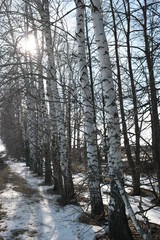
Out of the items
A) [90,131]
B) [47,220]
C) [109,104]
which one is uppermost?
[109,104]

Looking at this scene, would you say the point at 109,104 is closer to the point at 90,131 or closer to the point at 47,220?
the point at 90,131

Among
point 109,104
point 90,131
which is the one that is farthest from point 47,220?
point 109,104

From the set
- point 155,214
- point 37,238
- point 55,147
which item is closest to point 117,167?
point 37,238

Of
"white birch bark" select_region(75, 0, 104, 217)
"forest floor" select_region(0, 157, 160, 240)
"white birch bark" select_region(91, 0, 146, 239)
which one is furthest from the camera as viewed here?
"white birch bark" select_region(75, 0, 104, 217)

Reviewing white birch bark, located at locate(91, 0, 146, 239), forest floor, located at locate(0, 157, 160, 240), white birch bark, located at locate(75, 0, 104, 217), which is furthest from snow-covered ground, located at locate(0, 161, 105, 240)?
white birch bark, located at locate(91, 0, 146, 239)

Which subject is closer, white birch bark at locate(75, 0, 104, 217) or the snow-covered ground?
the snow-covered ground

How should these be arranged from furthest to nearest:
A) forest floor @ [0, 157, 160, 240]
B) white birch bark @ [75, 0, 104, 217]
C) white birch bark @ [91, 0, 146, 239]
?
white birch bark @ [75, 0, 104, 217]
forest floor @ [0, 157, 160, 240]
white birch bark @ [91, 0, 146, 239]

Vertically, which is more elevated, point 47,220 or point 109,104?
point 109,104

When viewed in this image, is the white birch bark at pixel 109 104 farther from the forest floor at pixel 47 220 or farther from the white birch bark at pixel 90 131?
the white birch bark at pixel 90 131

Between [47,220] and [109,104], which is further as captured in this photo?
[47,220]

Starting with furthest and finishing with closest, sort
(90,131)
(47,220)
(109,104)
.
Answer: (47,220)
(90,131)
(109,104)

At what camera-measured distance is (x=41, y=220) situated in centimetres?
648

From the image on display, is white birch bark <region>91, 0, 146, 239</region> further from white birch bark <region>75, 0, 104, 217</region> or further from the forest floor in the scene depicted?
white birch bark <region>75, 0, 104, 217</region>

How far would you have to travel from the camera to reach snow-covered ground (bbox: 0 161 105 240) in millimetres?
5408
